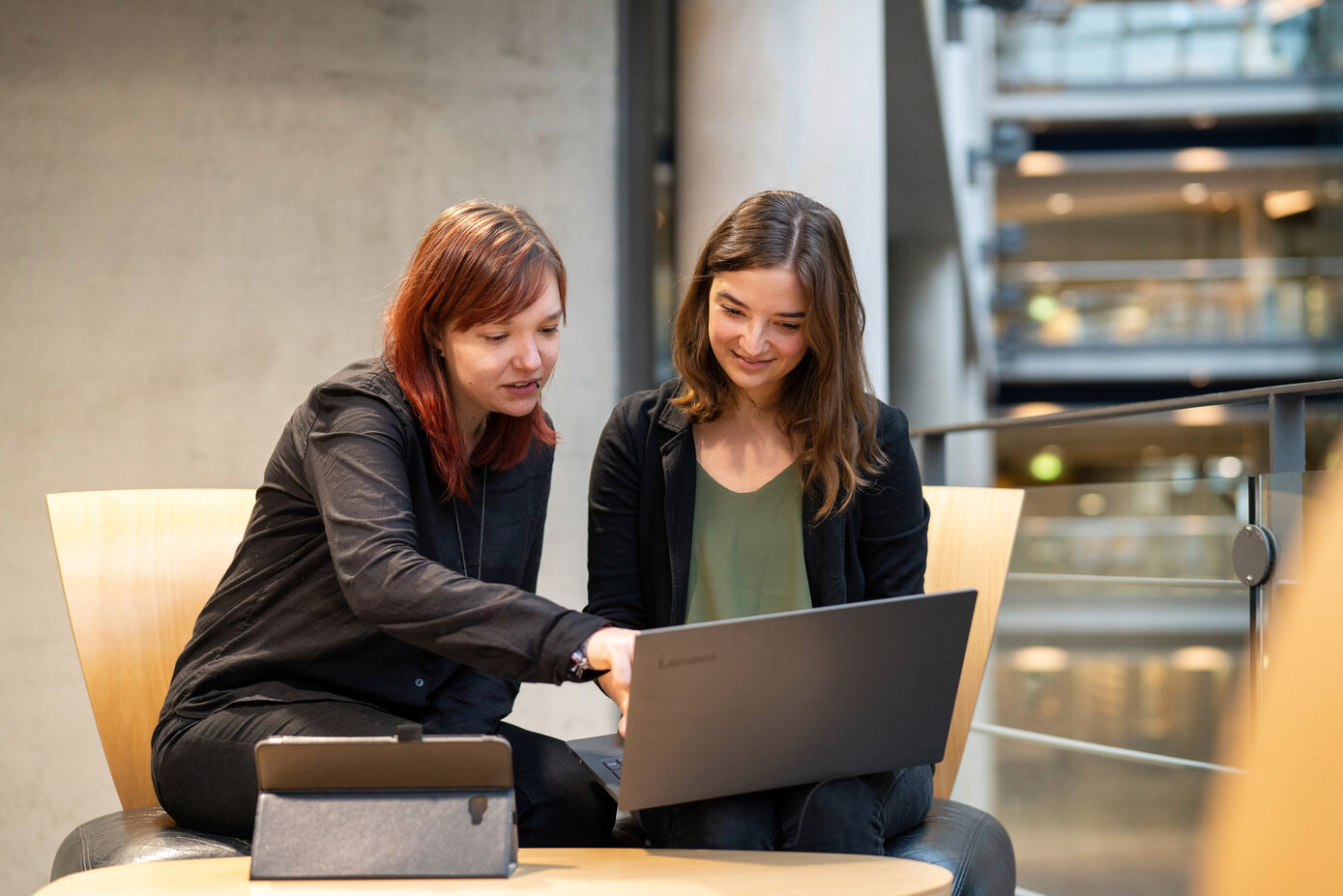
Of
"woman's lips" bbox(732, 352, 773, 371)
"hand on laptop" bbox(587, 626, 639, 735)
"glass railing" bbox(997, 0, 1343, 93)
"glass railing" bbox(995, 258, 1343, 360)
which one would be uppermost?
"glass railing" bbox(997, 0, 1343, 93)

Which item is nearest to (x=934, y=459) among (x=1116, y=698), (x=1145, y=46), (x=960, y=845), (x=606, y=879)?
(x=960, y=845)

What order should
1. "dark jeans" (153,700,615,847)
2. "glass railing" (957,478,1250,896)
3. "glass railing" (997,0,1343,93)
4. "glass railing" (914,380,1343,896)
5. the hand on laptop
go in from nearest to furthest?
1. the hand on laptop
2. "dark jeans" (153,700,615,847)
3. "glass railing" (914,380,1343,896)
4. "glass railing" (957,478,1250,896)
5. "glass railing" (997,0,1343,93)

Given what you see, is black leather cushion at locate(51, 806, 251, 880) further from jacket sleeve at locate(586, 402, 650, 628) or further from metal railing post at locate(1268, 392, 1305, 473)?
metal railing post at locate(1268, 392, 1305, 473)

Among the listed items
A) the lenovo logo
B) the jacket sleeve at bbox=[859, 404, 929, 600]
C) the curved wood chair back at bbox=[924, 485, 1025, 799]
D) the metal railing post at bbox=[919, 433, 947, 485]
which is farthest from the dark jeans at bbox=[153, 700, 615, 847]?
the metal railing post at bbox=[919, 433, 947, 485]

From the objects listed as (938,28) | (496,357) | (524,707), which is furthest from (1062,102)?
(496,357)

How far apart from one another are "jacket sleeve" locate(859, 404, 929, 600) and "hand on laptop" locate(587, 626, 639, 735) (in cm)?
59

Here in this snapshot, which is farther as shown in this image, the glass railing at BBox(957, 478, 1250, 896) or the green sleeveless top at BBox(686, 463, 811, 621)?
the glass railing at BBox(957, 478, 1250, 896)

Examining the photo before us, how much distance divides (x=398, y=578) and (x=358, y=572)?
0.20 ft

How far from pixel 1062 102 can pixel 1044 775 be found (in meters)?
13.5

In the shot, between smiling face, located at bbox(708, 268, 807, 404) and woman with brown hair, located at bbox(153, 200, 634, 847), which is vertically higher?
smiling face, located at bbox(708, 268, 807, 404)

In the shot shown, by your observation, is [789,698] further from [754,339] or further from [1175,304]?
[1175,304]

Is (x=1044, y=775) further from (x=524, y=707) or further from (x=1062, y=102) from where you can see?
(x=1062, y=102)

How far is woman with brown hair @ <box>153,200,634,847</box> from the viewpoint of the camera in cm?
137

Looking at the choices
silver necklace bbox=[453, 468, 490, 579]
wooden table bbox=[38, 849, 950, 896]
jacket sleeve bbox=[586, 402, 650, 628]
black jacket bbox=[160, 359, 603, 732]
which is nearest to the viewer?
wooden table bbox=[38, 849, 950, 896]
